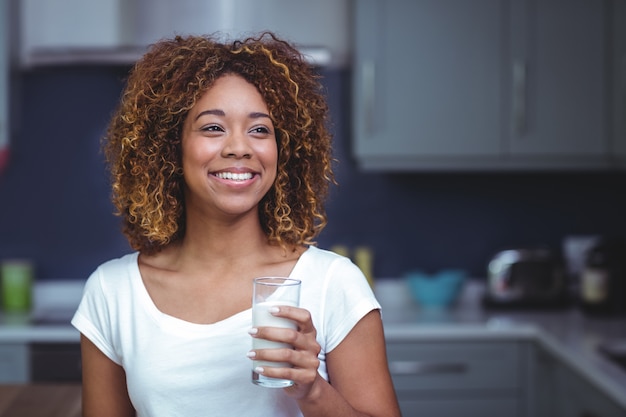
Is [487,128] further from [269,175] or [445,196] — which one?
[269,175]

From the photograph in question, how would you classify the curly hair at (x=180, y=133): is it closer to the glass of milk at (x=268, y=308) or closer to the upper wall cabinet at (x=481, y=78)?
the glass of milk at (x=268, y=308)

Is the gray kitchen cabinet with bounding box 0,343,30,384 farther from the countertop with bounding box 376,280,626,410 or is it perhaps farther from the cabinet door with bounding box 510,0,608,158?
the cabinet door with bounding box 510,0,608,158

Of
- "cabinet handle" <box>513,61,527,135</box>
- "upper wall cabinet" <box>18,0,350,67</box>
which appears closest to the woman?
"upper wall cabinet" <box>18,0,350,67</box>

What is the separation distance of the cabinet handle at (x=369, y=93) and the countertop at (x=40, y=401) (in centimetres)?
172

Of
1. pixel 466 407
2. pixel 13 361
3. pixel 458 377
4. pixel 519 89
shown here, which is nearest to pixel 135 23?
pixel 13 361

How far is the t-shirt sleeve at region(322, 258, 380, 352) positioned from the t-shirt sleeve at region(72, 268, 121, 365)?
15.0 inches

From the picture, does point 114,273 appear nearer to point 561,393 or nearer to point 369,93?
point 561,393

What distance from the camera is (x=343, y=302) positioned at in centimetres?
143

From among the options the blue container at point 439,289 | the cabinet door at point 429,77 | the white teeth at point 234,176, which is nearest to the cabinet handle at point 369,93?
the cabinet door at point 429,77

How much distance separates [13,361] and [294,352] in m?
2.23

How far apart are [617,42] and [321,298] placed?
7.61 ft

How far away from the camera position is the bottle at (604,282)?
10.6 ft

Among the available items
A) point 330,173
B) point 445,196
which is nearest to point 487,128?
point 445,196

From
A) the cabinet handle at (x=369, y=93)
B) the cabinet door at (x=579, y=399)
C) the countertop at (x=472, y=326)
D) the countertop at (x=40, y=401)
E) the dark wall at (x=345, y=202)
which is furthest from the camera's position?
the dark wall at (x=345, y=202)
